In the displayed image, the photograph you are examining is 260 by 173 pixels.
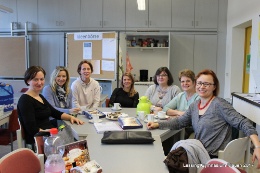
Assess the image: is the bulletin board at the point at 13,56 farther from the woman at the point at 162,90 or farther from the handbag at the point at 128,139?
the handbag at the point at 128,139

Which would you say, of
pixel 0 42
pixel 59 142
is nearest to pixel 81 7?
pixel 0 42

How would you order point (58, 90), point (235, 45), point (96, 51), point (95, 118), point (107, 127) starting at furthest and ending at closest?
point (96, 51), point (235, 45), point (58, 90), point (95, 118), point (107, 127)

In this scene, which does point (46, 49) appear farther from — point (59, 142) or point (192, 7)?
point (59, 142)

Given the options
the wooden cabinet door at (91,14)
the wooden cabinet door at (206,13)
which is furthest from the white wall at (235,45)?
the wooden cabinet door at (91,14)

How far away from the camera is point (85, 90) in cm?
360

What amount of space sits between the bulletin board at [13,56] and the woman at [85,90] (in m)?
3.16

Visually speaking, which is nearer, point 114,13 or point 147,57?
point 114,13

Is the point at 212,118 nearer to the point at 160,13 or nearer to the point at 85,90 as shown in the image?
the point at 85,90

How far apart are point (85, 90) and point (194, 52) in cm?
332

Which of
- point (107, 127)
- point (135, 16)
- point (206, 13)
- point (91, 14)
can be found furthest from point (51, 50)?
point (107, 127)

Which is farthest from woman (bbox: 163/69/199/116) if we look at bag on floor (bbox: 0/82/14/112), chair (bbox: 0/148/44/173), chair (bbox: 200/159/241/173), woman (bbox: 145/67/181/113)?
bag on floor (bbox: 0/82/14/112)

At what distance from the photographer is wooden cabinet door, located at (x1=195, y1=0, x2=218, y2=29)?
18.9 ft

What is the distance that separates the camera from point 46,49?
6.35 metres

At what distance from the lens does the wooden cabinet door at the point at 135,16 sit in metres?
5.93
